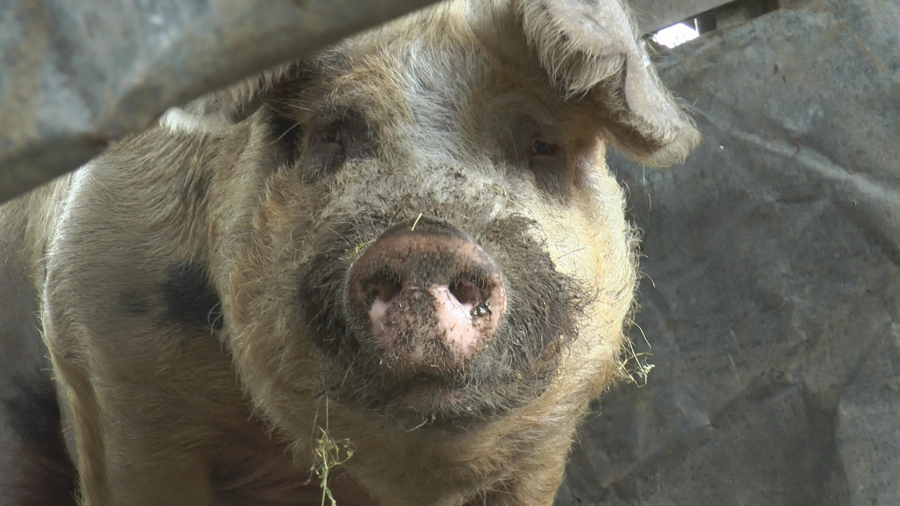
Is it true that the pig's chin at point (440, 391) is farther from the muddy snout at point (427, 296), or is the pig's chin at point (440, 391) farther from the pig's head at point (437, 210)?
the muddy snout at point (427, 296)

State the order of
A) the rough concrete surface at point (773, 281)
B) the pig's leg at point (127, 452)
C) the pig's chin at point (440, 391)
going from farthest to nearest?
the rough concrete surface at point (773, 281) < the pig's leg at point (127, 452) < the pig's chin at point (440, 391)

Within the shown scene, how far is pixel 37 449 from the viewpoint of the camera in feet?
16.8

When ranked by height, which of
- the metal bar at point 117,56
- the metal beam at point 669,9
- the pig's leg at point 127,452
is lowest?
the pig's leg at point 127,452

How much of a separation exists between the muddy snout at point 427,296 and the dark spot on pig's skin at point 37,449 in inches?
125

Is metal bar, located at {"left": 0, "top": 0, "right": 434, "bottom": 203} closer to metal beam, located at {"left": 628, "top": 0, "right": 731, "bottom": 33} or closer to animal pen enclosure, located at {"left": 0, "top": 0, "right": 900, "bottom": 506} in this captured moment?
animal pen enclosure, located at {"left": 0, "top": 0, "right": 900, "bottom": 506}

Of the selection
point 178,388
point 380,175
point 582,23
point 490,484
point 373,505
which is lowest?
point 373,505

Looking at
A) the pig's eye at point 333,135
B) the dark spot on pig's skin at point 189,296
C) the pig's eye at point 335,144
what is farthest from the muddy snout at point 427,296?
the dark spot on pig's skin at point 189,296

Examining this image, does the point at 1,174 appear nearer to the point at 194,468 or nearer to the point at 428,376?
the point at 428,376

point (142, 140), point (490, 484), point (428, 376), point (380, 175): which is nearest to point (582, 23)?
point (380, 175)

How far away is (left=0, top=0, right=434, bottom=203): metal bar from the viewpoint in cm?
67

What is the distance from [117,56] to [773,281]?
14.1 feet

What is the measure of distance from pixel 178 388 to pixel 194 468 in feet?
1.40

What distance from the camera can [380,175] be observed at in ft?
9.87

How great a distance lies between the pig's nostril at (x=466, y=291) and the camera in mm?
2486
